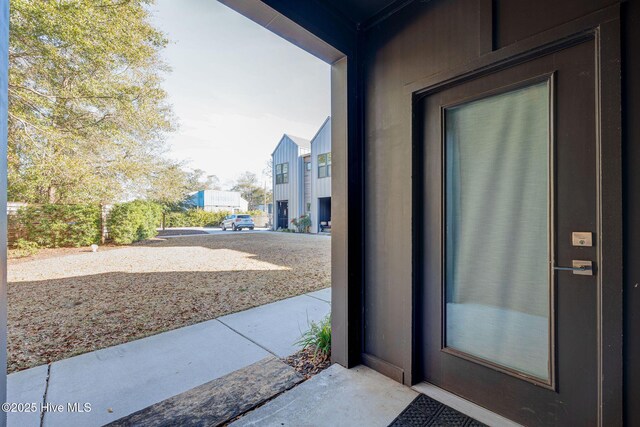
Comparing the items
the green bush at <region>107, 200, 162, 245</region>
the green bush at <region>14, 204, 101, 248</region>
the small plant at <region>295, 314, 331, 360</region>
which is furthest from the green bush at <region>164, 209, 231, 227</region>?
the small plant at <region>295, 314, 331, 360</region>

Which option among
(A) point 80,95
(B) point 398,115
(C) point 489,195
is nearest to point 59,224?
(A) point 80,95

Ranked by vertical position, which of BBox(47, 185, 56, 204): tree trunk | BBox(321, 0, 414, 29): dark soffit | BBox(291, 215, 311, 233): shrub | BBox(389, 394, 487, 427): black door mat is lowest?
BBox(389, 394, 487, 427): black door mat

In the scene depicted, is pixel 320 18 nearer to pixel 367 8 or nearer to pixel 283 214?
pixel 367 8

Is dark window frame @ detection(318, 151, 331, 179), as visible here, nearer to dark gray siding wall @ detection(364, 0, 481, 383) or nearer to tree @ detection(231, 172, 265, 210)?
dark gray siding wall @ detection(364, 0, 481, 383)

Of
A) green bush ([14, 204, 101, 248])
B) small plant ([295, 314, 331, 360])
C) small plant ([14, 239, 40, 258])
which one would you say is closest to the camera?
small plant ([295, 314, 331, 360])

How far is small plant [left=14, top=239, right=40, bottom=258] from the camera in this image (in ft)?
24.8

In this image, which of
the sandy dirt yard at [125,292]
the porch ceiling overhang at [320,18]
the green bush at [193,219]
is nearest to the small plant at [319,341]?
the sandy dirt yard at [125,292]

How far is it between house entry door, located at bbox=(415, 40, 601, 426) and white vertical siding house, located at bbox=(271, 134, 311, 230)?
1430 cm

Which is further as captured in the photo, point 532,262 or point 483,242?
point 483,242

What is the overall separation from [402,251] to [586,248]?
39.4 inches

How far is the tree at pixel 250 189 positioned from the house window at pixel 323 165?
24332 mm

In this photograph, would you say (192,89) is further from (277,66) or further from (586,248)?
(586,248)

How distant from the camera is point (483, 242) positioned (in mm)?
1832

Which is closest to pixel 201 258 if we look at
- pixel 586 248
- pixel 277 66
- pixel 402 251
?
pixel 277 66
